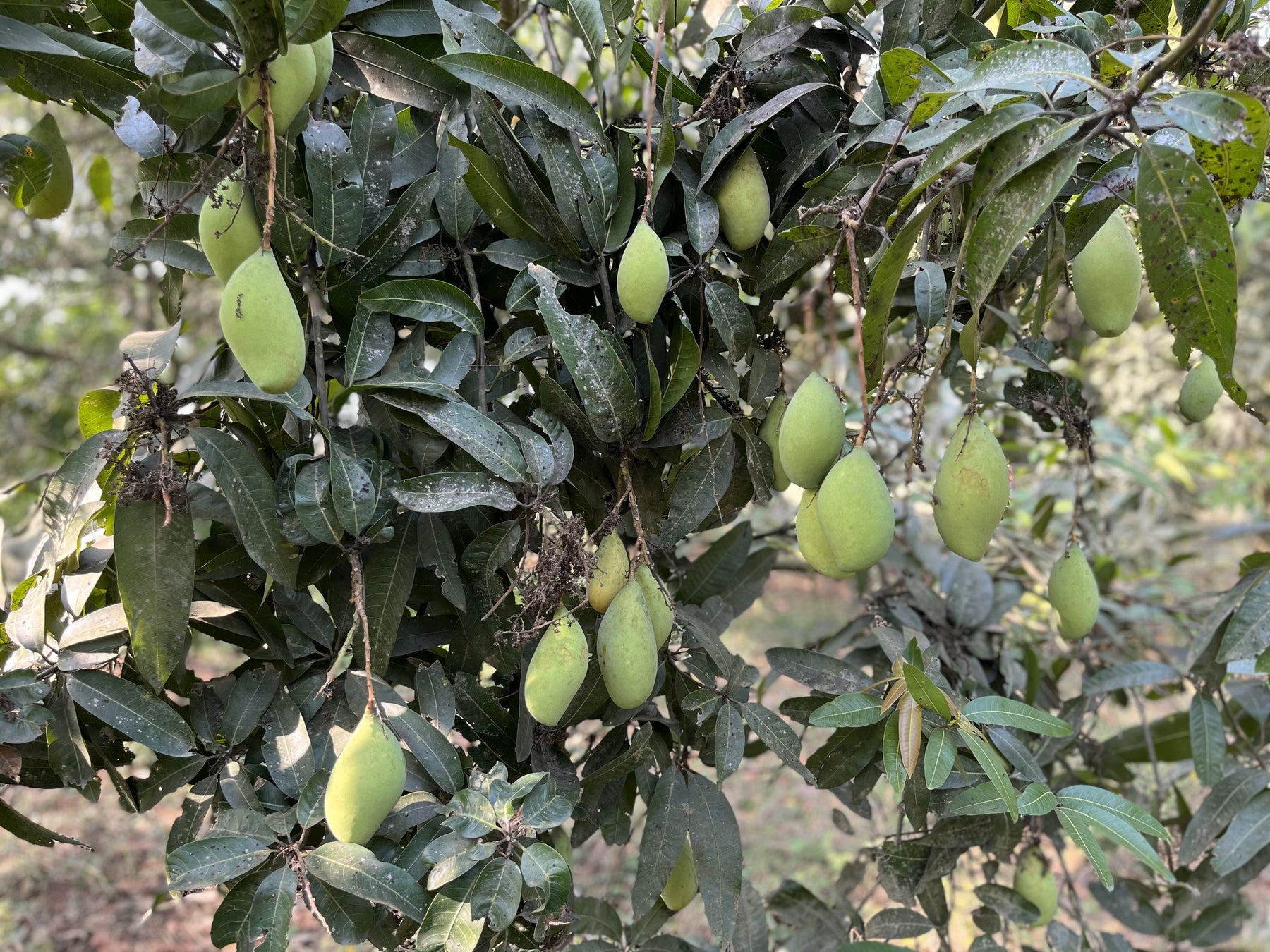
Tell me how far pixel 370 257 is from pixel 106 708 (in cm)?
50

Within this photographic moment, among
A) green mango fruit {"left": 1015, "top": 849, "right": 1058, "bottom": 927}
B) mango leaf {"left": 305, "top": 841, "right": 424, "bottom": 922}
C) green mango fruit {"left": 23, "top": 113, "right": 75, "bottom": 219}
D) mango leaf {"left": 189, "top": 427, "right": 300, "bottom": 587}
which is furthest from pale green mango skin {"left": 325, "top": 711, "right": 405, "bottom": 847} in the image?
green mango fruit {"left": 1015, "top": 849, "right": 1058, "bottom": 927}

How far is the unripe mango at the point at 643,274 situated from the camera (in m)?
0.80

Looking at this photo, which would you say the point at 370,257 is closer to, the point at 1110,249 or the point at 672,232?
the point at 672,232

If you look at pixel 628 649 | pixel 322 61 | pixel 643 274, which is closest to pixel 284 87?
pixel 322 61

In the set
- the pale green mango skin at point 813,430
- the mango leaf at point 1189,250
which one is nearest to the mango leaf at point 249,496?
the pale green mango skin at point 813,430

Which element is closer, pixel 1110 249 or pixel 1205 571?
pixel 1110 249

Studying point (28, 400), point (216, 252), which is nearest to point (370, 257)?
point (216, 252)

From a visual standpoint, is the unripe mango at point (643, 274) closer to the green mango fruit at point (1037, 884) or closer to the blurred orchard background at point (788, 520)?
the blurred orchard background at point (788, 520)

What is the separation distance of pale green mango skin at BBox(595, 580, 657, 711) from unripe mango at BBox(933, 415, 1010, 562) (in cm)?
28

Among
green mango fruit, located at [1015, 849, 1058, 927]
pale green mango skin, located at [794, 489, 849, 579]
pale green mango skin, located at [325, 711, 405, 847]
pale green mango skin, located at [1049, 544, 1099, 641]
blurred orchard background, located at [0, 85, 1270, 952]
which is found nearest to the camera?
pale green mango skin, located at [325, 711, 405, 847]

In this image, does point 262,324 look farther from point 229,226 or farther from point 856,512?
point 856,512

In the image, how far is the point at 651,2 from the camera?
875mm

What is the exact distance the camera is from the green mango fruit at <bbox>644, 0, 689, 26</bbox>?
871 millimetres

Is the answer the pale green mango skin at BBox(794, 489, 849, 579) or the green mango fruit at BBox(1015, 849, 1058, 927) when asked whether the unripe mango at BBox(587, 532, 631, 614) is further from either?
the green mango fruit at BBox(1015, 849, 1058, 927)
